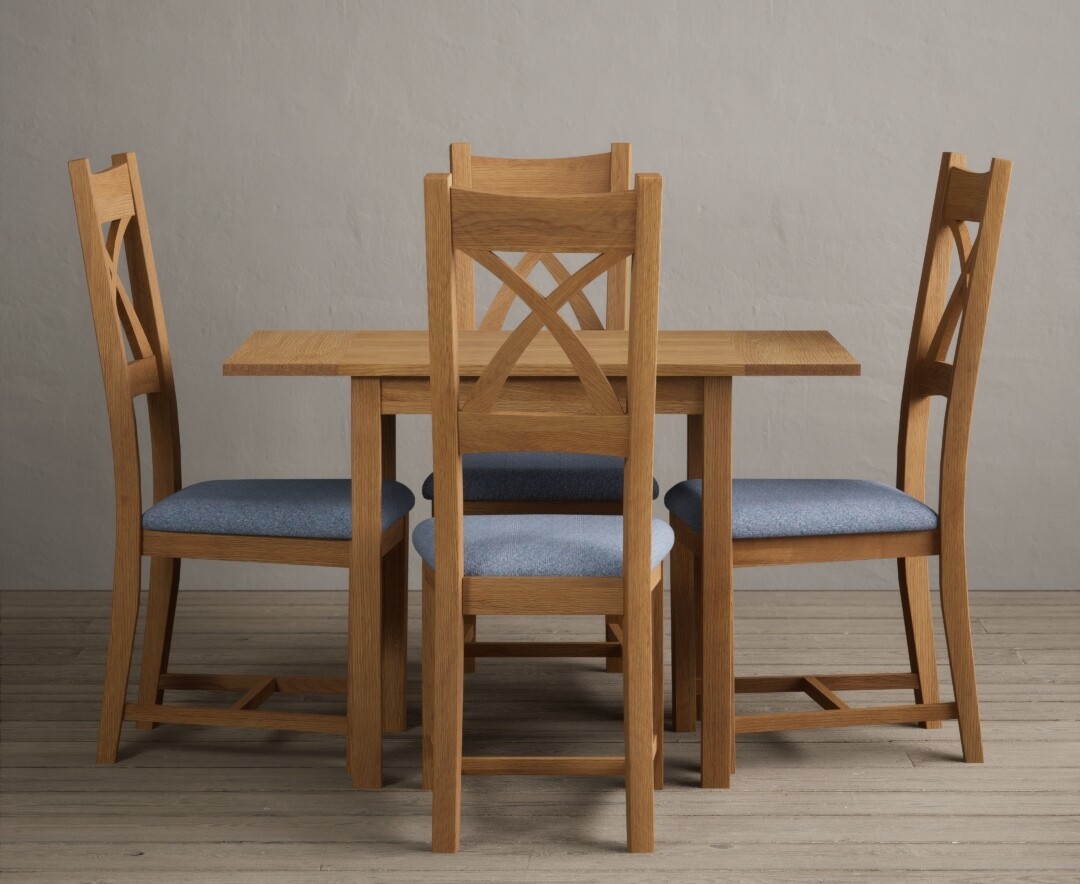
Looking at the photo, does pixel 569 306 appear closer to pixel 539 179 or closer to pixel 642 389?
pixel 539 179

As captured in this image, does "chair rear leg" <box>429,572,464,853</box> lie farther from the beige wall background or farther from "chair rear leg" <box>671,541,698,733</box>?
the beige wall background

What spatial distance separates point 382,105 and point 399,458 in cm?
93

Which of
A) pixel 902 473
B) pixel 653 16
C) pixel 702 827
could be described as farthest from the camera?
pixel 653 16

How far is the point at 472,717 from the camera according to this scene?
291cm

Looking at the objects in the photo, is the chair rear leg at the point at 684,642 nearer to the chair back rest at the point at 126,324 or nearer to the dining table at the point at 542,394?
the dining table at the point at 542,394

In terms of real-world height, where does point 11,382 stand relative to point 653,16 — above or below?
below

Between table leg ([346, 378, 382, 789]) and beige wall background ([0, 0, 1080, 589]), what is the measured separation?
131 centimetres

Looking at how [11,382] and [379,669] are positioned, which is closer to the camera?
[379,669]

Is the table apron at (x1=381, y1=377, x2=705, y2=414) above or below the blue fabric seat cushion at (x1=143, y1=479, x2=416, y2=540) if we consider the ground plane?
above

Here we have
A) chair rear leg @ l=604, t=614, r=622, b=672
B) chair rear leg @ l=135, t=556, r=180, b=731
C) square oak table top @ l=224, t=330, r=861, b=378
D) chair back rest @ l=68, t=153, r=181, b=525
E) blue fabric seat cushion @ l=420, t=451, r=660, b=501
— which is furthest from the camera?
chair rear leg @ l=604, t=614, r=622, b=672

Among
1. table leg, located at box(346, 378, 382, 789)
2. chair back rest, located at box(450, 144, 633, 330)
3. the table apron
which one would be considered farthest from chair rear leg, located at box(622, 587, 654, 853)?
chair back rest, located at box(450, 144, 633, 330)

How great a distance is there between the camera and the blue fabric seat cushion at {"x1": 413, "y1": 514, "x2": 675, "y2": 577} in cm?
229

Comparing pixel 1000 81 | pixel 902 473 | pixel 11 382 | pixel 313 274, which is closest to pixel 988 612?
pixel 902 473

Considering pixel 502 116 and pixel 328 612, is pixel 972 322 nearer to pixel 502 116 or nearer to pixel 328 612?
pixel 502 116
